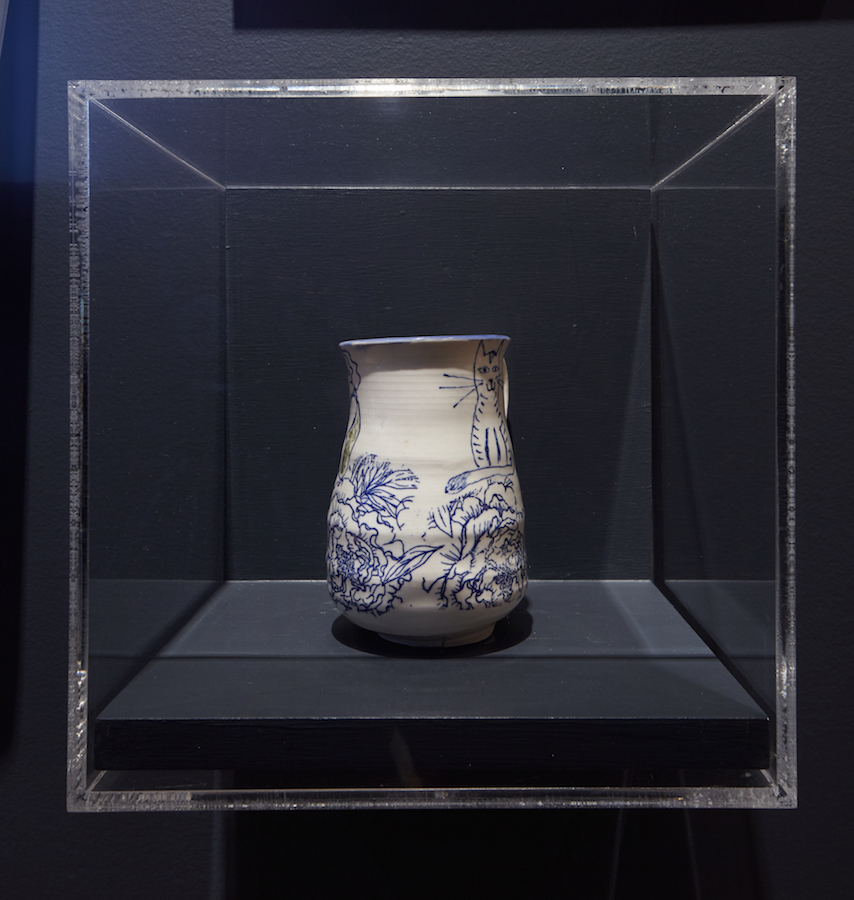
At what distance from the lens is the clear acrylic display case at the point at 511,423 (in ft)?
1.40

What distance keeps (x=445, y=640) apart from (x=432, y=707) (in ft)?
0.24

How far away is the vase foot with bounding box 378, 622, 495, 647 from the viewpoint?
19.9 inches

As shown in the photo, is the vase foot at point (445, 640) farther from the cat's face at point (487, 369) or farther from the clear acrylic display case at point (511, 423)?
the cat's face at point (487, 369)

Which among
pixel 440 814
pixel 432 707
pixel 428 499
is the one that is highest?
pixel 428 499

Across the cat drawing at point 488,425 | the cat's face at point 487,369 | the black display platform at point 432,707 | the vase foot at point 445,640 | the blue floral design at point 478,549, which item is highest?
the cat's face at point 487,369

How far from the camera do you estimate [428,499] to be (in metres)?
0.49

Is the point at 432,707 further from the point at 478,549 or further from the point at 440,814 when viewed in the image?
the point at 440,814

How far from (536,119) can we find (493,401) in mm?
190

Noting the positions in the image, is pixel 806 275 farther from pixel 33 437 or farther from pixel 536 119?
pixel 33 437

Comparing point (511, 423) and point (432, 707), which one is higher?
point (511, 423)

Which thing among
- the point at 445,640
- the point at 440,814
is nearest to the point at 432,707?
the point at 445,640

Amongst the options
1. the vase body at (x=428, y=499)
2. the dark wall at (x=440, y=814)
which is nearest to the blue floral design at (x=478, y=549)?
the vase body at (x=428, y=499)

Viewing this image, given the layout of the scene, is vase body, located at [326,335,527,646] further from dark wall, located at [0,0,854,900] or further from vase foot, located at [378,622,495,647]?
dark wall, located at [0,0,854,900]

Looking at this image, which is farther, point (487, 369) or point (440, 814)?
point (440, 814)
